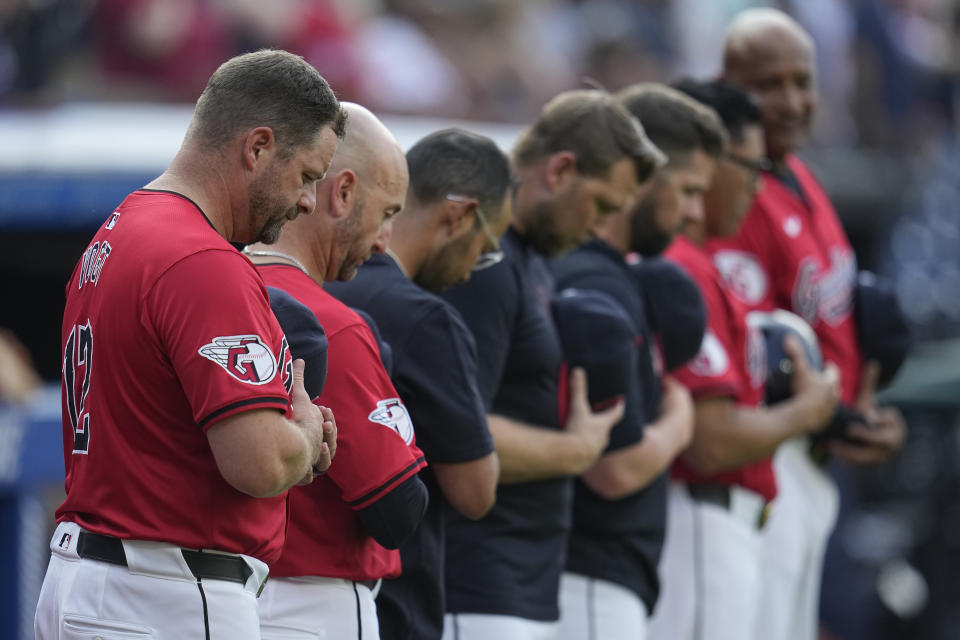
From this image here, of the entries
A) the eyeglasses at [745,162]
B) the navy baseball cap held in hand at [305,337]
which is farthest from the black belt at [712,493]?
the navy baseball cap held in hand at [305,337]

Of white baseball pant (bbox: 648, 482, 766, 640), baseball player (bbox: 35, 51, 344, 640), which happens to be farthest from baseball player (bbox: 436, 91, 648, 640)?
baseball player (bbox: 35, 51, 344, 640)

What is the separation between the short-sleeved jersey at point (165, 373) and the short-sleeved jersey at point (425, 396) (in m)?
0.62

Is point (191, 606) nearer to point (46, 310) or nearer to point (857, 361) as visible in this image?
point (857, 361)

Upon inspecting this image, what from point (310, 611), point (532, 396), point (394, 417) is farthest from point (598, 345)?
point (310, 611)

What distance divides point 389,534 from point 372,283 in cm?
59

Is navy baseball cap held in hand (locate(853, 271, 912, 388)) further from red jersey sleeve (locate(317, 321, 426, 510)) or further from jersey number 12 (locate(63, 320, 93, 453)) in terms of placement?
jersey number 12 (locate(63, 320, 93, 453))

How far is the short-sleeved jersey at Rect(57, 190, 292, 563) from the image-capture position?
6.79 ft

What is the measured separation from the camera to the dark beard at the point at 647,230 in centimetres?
397

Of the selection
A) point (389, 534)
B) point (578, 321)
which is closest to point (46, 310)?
point (578, 321)

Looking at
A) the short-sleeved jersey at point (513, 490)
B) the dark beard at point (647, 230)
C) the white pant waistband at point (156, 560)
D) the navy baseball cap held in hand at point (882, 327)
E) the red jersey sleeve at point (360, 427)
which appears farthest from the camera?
the navy baseball cap held in hand at point (882, 327)

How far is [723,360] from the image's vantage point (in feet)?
13.6

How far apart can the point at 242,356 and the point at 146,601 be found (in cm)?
43

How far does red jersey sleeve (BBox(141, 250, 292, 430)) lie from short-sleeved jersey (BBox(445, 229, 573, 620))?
1.08 metres

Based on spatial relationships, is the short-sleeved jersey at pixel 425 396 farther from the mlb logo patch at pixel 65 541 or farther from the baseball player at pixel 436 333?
the mlb logo patch at pixel 65 541
